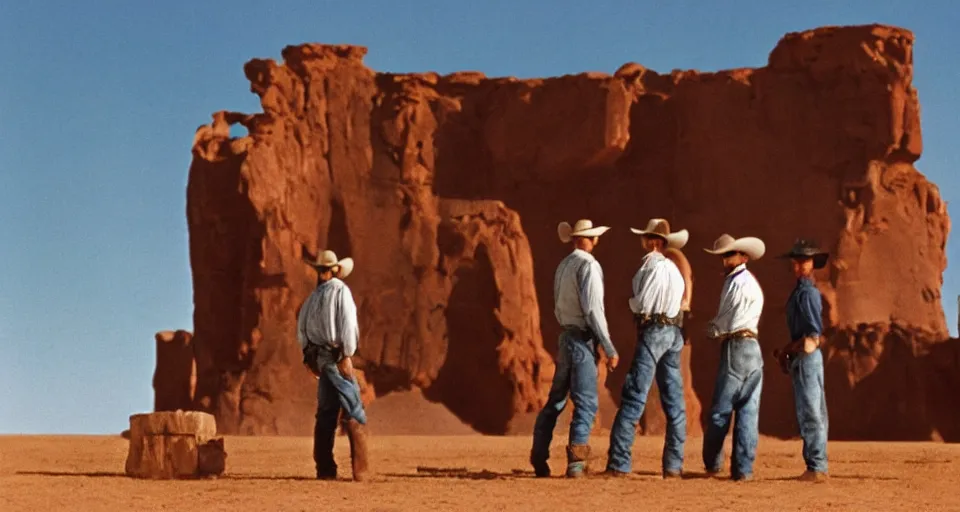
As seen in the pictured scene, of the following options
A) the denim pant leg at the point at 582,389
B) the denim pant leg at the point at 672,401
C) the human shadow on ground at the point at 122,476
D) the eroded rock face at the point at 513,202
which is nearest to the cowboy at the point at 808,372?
the denim pant leg at the point at 672,401

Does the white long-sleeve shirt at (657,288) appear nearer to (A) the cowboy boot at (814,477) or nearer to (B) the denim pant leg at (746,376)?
(B) the denim pant leg at (746,376)

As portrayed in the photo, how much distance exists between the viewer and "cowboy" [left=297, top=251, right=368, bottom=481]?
49.3ft

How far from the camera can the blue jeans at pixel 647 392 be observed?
15.0m

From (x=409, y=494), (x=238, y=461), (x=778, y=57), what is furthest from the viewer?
(x=778, y=57)

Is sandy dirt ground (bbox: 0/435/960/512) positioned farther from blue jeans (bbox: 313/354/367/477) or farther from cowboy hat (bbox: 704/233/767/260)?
cowboy hat (bbox: 704/233/767/260)

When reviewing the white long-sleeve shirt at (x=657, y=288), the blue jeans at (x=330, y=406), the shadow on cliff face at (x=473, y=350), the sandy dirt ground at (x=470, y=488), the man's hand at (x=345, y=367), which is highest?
the shadow on cliff face at (x=473, y=350)

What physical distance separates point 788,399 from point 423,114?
1215cm

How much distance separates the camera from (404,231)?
44.1m

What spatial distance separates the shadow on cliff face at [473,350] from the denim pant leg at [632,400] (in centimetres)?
2697

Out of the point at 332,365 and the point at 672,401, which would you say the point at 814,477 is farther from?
the point at 332,365

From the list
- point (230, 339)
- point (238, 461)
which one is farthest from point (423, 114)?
point (238, 461)

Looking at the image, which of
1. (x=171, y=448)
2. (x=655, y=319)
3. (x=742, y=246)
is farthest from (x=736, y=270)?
(x=171, y=448)

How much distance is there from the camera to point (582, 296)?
15031 millimetres

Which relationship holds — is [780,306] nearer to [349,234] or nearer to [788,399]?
[788,399]
